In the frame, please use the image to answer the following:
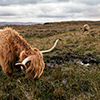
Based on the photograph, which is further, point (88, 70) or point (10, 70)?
point (88, 70)

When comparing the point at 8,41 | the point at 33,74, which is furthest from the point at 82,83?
the point at 8,41

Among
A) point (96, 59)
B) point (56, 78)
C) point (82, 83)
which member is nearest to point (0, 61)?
point (56, 78)

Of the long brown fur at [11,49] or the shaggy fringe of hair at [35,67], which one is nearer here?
the shaggy fringe of hair at [35,67]

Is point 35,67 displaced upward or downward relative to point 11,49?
downward

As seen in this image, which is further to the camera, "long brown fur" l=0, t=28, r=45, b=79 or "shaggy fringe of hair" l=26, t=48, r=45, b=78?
"long brown fur" l=0, t=28, r=45, b=79

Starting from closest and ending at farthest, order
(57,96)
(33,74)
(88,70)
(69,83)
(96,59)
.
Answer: (57,96) < (33,74) < (69,83) < (88,70) < (96,59)

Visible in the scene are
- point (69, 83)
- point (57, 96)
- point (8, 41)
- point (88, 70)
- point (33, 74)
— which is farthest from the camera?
point (88, 70)

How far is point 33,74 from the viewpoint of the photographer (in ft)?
10.7

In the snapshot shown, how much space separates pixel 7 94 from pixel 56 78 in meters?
1.89

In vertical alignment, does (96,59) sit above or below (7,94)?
above

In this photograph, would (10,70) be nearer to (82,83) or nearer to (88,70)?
(82,83)

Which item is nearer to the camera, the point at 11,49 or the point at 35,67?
the point at 35,67

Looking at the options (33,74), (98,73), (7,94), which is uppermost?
(33,74)

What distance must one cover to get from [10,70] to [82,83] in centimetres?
298
